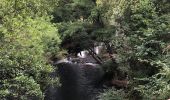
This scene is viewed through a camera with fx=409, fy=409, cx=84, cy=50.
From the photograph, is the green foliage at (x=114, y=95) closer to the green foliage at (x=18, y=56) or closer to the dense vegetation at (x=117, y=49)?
the dense vegetation at (x=117, y=49)

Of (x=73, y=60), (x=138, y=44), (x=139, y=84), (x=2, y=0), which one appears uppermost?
(x=2, y=0)

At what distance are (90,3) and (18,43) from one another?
2592 cm

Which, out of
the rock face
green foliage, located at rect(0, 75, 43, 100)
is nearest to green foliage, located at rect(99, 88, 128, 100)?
green foliage, located at rect(0, 75, 43, 100)

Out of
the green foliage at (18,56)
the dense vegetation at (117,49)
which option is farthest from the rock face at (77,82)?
the green foliage at (18,56)

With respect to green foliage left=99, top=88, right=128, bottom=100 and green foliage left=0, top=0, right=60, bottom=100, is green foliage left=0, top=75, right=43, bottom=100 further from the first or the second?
green foliage left=99, top=88, right=128, bottom=100

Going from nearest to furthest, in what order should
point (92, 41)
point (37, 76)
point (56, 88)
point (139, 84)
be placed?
point (37, 76), point (139, 84), point (56, 88), point (92, 41)

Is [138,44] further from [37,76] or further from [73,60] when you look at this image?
[73,60]

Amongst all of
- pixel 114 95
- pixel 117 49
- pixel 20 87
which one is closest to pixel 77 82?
pixel 117 49

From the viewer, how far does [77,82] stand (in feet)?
154

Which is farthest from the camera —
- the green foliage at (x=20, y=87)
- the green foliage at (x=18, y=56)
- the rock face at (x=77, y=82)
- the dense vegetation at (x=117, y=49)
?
the rock face at (x=77, y=82)

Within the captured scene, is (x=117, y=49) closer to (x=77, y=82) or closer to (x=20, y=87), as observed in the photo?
(x=20, y=87)

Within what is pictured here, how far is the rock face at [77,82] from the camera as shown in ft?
130

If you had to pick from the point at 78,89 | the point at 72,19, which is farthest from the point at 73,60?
the point at 78,89

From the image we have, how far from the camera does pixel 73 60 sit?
65.8 m
